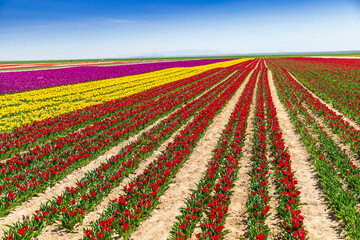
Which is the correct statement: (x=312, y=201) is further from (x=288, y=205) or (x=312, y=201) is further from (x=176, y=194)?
(x=176, y=194)

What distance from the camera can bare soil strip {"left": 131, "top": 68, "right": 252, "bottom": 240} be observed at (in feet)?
16.3

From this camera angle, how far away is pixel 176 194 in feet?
21.1

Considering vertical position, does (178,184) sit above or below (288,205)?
below

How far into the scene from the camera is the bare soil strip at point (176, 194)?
16.3 feet

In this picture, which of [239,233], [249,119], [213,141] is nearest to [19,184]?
[239,233]

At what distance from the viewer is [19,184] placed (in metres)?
6.10

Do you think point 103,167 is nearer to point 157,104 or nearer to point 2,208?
point 2,208

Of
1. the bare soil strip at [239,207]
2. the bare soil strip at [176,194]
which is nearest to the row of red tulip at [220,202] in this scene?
the bare soil strip at [239,207]

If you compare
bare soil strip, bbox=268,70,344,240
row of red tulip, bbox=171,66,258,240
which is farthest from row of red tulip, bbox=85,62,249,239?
bare soil strip, bbox=268,70,344,240

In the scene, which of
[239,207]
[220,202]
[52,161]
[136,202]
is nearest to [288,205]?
[239,207]

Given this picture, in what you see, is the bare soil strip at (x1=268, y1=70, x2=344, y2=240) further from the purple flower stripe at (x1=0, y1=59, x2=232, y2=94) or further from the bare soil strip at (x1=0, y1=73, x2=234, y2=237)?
the purple flower stripe at (x1=0, y1=59, x2=232, y2=94)

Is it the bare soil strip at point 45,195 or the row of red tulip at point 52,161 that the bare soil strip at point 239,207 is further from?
the row of red tulip at point 52,161

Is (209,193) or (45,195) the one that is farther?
(45,195)

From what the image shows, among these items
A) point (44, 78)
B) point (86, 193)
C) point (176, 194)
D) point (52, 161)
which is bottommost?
point (176, 194)
